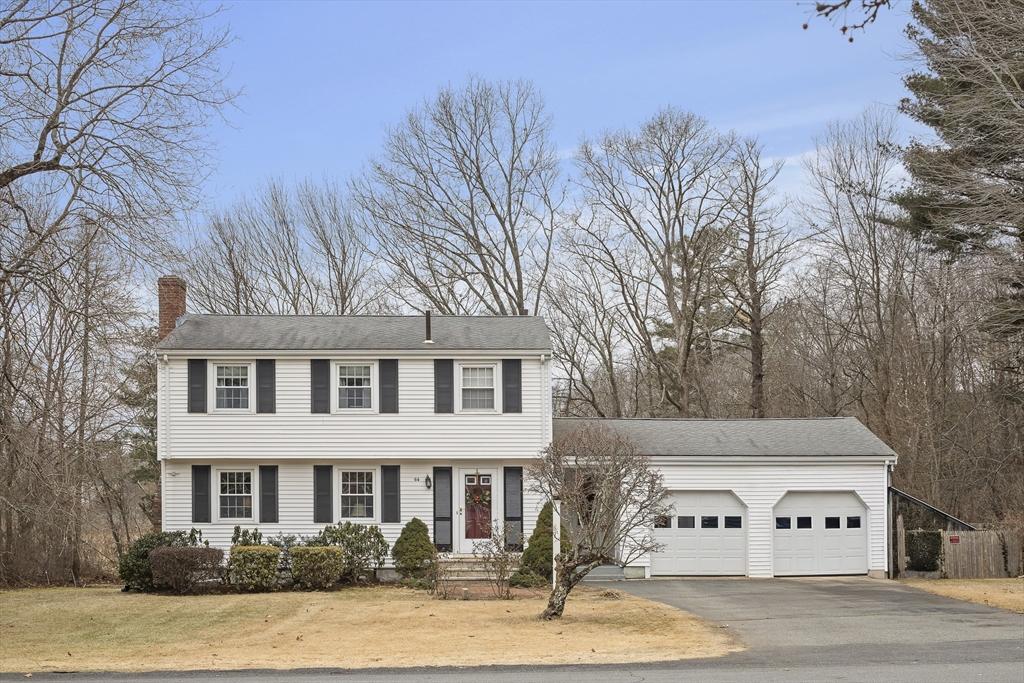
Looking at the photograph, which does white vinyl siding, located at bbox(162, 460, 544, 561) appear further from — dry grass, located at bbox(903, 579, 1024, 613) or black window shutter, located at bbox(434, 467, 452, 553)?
dry grass, located at bbox(903, 579, 1024, 613)

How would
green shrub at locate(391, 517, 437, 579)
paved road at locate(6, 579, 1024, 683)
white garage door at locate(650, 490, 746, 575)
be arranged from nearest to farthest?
1. paved road at locate(6, 579, 1024, 683)
2. green shrub at locate(391, 517, 437, 579)
3. white garage door at locate(650, 490, 746, 575)

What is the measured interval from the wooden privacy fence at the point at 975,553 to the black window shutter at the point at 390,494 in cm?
1437

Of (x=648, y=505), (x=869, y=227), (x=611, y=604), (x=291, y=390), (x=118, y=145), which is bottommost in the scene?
(x=611, y=604)

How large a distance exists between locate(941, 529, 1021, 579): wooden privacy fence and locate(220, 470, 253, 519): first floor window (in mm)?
18163

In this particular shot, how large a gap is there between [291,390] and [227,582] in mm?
5078

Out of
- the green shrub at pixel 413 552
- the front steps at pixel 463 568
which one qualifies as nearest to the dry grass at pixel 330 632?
the green shrub at pixel 413 552

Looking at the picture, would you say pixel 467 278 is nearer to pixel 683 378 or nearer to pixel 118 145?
pixel 683 378

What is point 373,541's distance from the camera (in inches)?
1055

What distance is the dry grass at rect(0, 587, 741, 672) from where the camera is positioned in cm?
1530

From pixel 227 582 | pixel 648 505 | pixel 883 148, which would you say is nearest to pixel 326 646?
pixel 648 505

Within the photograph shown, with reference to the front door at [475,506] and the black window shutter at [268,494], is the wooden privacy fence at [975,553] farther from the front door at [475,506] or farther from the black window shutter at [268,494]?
Answer: the black window shutter at [268,494]

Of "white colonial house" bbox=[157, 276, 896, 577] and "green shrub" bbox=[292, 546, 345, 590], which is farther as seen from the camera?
"white colonial house" bbox=[157, 276, 896, 577]

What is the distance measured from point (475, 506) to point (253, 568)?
229 inches

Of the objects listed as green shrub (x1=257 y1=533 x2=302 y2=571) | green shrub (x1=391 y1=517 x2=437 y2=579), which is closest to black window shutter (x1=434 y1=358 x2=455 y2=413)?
green shrub (x1=391 y1=517 x2=437 y2=579)
